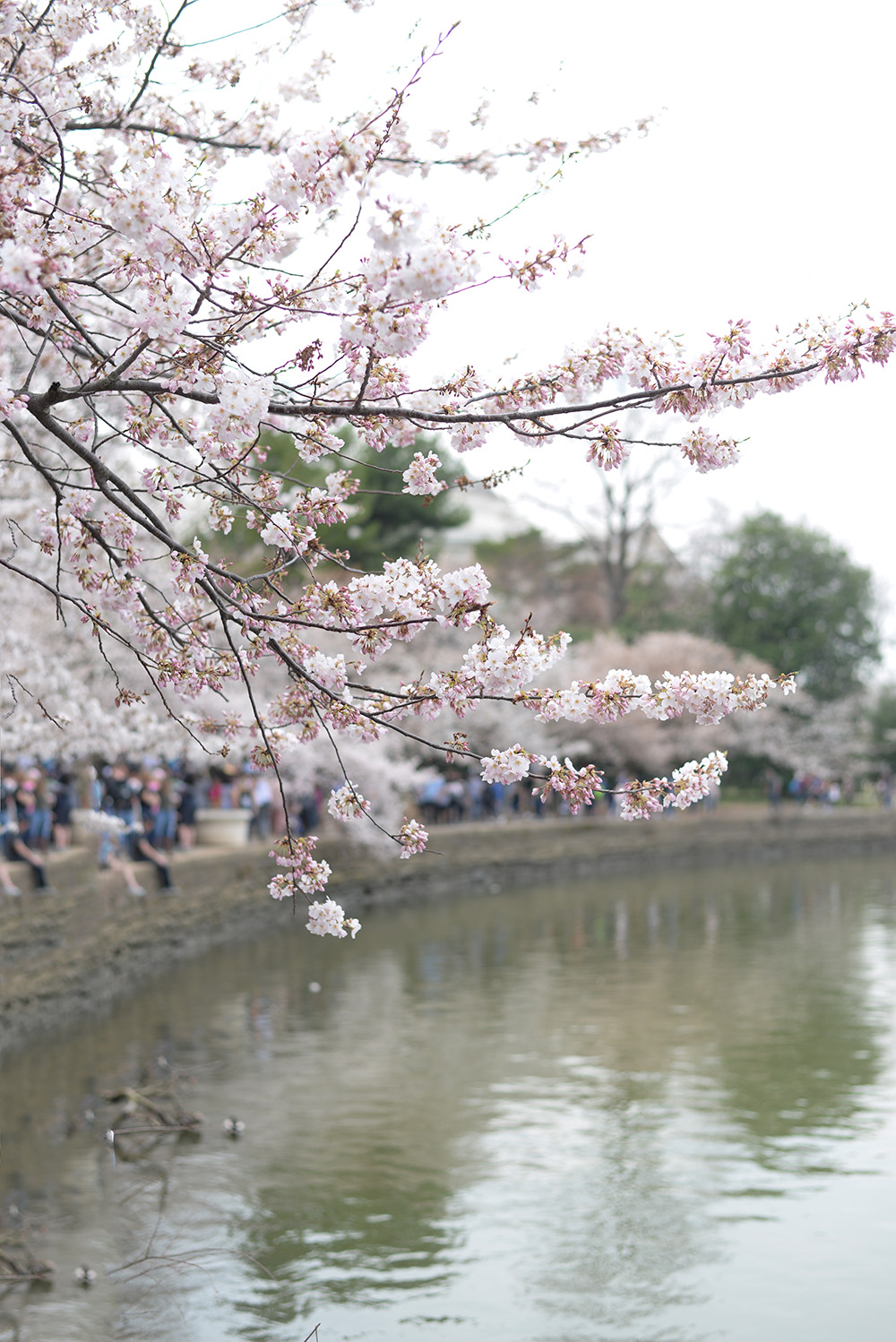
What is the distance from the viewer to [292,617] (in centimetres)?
389

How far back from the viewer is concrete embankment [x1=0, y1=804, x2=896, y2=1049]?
546 inches

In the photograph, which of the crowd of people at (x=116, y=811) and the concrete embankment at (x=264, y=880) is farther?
the crowd of people at (x=116, y=811)

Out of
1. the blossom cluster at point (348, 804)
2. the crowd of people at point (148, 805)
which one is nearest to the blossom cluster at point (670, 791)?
the blossom cluster at point (348, 804)

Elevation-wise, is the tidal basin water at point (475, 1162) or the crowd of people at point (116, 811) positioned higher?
the crowd of people at point (116, 811)

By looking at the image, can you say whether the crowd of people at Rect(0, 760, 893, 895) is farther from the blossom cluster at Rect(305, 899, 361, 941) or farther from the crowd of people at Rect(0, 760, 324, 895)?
the blossom cluster at Rect(305, 899, 361, 941)

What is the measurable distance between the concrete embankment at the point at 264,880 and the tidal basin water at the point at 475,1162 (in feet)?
2.07

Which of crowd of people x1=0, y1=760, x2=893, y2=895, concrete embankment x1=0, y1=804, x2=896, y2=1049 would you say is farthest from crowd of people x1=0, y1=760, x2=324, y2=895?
concrete embankment x1=0, y1=804, x2=896, y2=1049

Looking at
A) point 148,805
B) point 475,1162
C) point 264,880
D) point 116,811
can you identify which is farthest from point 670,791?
point 264,880

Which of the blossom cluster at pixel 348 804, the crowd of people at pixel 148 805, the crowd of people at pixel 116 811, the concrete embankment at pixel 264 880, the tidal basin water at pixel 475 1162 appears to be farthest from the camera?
the crowd of people at pixel 148 805

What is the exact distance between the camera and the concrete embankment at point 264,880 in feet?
45.5

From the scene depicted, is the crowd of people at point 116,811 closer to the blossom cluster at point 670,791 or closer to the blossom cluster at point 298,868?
the blossom cluster at point 298,868

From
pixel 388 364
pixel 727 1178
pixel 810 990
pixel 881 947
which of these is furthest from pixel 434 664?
pixel 388 364

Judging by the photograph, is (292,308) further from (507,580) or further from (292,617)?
(507,580)

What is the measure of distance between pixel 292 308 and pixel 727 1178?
299 inches
